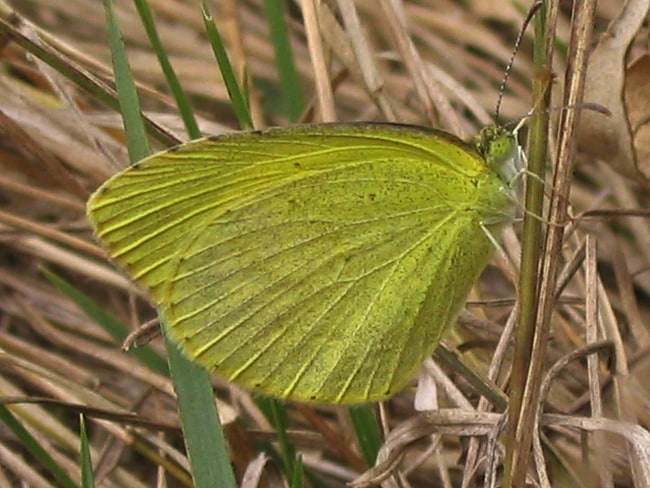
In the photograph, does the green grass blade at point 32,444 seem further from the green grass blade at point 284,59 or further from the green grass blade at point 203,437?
the green grass blade at point 284,59

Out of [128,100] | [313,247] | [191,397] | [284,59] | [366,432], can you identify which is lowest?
[366,432]

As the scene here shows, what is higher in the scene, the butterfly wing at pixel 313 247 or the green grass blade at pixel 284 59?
the green grass blade at pixel 284 59

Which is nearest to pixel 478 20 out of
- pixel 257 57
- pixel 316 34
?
pixel 257 57

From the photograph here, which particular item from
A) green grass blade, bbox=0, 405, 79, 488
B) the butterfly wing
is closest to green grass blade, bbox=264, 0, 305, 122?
the butterfly wing

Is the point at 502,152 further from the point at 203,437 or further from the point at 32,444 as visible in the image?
the point at 32,444

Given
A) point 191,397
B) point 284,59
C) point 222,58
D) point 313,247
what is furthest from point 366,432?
point 284,59

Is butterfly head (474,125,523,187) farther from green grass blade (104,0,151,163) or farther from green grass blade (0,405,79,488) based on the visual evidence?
green grass blade (0,405,79,488)

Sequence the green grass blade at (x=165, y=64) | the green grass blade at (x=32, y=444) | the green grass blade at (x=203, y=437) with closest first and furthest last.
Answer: the green grass blade at (x=203, y=437) < the green grass blade at (x=32, y=444) < the green grass blade at (x=165, y=64)

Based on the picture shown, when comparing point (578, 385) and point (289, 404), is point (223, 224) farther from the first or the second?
point (578, 385)

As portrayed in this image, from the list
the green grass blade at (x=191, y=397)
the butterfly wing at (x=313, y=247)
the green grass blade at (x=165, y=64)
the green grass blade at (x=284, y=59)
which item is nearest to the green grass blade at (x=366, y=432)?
the butterfly wing at (x=313, y=247)
